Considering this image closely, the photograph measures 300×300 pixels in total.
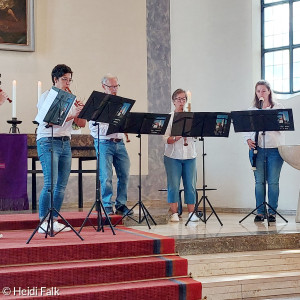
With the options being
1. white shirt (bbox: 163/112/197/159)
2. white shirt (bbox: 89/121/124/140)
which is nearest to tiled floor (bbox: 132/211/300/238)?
white shirt (bbox: 163/112/197/159)

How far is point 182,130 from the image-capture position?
7086 millimetres

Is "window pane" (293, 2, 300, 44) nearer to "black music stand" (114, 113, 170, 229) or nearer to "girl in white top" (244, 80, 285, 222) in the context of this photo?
"girl in white top" (244, 80, 285, 222)

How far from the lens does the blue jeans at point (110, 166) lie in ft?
23.7

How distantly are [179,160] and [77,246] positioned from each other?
241 cm

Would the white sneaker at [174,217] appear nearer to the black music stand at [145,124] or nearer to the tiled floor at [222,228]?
the tiled floor at [222,228]

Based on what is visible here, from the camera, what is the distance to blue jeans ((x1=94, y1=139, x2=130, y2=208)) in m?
7.21

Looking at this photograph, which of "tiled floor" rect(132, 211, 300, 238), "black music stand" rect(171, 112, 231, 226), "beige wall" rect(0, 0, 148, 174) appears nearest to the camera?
"tiled floor" rect(132, 211, 300, 238)

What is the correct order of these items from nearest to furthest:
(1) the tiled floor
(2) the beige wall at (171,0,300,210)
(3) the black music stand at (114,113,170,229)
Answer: (1) the tiled floor, (3) the black music stand at (114,113,170,229), (2) the beige wall at (171,0,300,210)

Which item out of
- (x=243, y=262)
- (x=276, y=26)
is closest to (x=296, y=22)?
(x=276, y=26)

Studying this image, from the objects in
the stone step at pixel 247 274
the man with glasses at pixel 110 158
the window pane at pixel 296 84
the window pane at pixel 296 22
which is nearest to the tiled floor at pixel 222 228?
the stone step at pixel 247 274

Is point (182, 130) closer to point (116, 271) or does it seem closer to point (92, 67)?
point (116, 271)

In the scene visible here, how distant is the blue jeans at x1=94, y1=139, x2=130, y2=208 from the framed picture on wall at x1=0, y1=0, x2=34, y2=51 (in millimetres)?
2855

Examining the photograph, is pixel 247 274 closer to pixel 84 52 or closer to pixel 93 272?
pixel 93 272

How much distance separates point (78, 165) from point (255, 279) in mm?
3969
